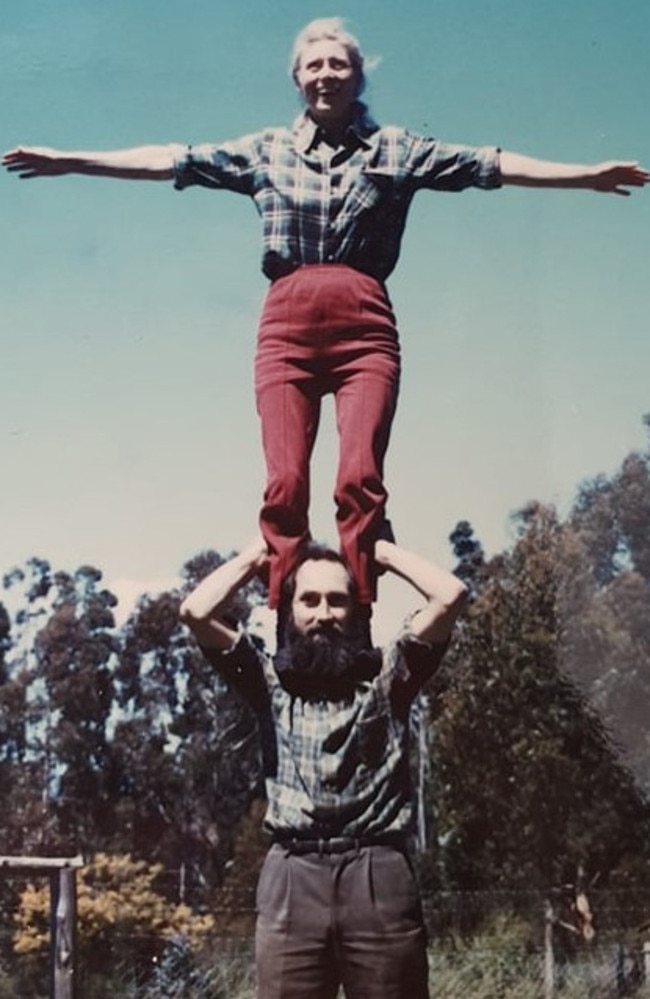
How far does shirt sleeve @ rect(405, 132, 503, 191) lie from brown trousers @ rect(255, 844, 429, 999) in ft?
7.52

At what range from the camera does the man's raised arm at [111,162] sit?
5.72m

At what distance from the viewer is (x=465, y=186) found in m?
5.59

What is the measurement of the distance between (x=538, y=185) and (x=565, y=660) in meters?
1.71

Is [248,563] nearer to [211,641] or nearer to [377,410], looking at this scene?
[211,641]

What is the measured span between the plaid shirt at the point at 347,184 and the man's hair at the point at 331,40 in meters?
0.16

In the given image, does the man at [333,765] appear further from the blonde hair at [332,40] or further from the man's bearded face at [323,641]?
the blonde hair at [332,40]

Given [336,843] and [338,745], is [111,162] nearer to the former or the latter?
[338,745]

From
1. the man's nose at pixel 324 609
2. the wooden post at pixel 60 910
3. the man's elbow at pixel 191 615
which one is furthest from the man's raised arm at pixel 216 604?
the wooden post at pixel 60 910

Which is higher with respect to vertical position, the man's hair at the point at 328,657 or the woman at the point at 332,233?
the woman at the point at 332,233

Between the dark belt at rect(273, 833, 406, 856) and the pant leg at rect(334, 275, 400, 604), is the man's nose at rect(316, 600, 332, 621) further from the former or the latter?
the dark belt at rect(273, 833, 406, 856)

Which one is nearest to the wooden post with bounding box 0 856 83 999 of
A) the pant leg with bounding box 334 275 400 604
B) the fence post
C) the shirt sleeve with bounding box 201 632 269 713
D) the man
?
the fence post

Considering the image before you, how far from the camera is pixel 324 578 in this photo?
518 centimetres

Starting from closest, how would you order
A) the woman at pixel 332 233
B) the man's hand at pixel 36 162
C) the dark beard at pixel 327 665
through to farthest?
the dark beard at pixel 327 665, the woman at pixel 332 233, the man's hand at pixel 36 162

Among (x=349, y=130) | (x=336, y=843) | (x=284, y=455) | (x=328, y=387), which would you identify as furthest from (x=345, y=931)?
(x=349, y=130)
